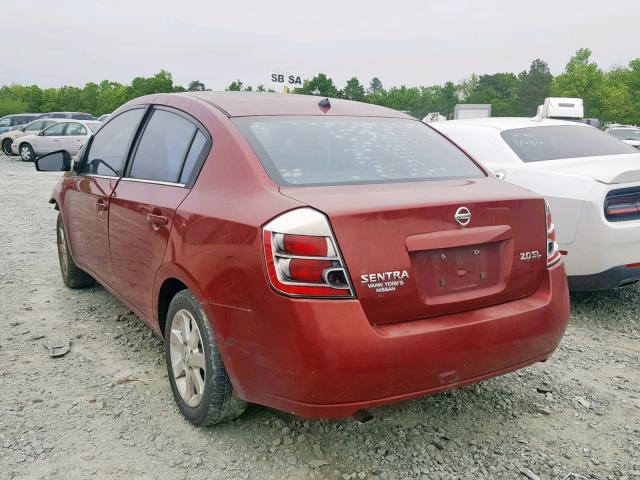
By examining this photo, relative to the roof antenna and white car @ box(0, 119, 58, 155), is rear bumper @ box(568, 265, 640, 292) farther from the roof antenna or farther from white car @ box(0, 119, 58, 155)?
white car @ box(0, 119, 58, 155)

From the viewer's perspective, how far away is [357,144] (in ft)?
10.1

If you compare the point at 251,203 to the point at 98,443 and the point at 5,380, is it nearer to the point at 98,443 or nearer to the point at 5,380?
the point at 98,443

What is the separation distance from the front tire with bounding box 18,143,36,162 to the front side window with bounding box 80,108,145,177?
63.7ft

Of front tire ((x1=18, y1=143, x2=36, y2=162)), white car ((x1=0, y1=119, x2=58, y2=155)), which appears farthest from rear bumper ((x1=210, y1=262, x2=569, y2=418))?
white car ((x1=0, y1=119, x2=58, y2=155))

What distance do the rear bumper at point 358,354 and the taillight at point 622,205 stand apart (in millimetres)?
2123

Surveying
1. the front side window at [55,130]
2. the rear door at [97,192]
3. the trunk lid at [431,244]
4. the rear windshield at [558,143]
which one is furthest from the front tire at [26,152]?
the trunk lid at [431,244]

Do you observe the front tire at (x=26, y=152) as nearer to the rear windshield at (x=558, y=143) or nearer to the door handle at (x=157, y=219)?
the rear windshield at (x=558, y=143)

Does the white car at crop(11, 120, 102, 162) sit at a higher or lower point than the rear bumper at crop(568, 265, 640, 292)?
higher

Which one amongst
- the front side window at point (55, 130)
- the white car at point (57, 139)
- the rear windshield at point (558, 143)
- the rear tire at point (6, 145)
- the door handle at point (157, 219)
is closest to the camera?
the door handle at point (157, 219)

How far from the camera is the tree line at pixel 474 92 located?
67.2 m

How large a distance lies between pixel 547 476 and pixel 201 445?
61.4 inches

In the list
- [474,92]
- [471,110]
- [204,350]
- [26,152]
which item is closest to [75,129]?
[26,152]

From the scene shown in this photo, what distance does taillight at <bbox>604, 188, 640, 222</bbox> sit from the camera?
4375 mm

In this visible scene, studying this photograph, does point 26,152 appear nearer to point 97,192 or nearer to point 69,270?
point 69,270
